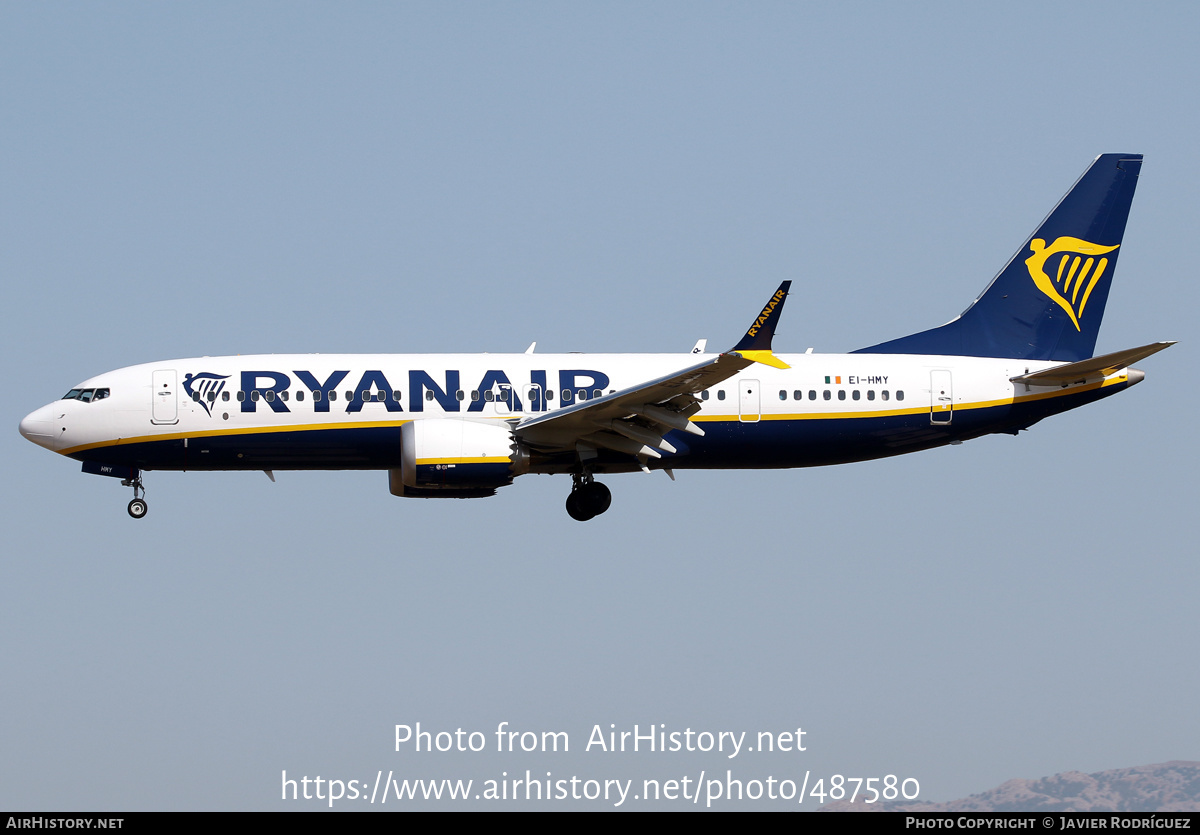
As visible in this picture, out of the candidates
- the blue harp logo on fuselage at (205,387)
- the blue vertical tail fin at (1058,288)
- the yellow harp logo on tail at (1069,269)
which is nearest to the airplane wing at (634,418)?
the blue vertical tail fin at (1058,288)

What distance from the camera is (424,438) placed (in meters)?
34.8

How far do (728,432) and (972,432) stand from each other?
23.8ft

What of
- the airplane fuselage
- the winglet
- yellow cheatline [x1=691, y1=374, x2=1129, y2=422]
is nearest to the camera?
the winglet

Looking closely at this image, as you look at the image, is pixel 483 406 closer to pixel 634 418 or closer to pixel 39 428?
pixel 634 418

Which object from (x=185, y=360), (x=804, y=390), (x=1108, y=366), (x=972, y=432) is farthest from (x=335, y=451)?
(x=1108, y=366)

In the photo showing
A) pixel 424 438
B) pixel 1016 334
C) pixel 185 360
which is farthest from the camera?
pixel 1016 334

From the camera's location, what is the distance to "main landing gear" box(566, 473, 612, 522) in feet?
123

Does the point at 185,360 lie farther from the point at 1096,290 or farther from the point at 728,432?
the point at 1096,290

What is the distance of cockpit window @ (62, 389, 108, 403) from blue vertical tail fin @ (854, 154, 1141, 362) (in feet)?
68.8

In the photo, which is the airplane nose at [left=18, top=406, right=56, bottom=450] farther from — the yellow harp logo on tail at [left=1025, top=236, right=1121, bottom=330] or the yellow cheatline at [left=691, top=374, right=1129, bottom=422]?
the yellow harp logo on tail at [left=1025, top=236, right=1121, bottom=330]

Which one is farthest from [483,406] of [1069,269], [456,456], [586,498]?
[1069,269]

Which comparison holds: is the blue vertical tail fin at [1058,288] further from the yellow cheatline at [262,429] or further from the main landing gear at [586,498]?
the yellow cheatline at [262,429]

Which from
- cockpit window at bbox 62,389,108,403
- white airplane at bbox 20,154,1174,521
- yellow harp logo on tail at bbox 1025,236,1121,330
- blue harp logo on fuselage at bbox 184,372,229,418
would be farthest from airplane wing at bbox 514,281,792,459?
yellow harp logo on tail at bbox 1025,236,1121,330
